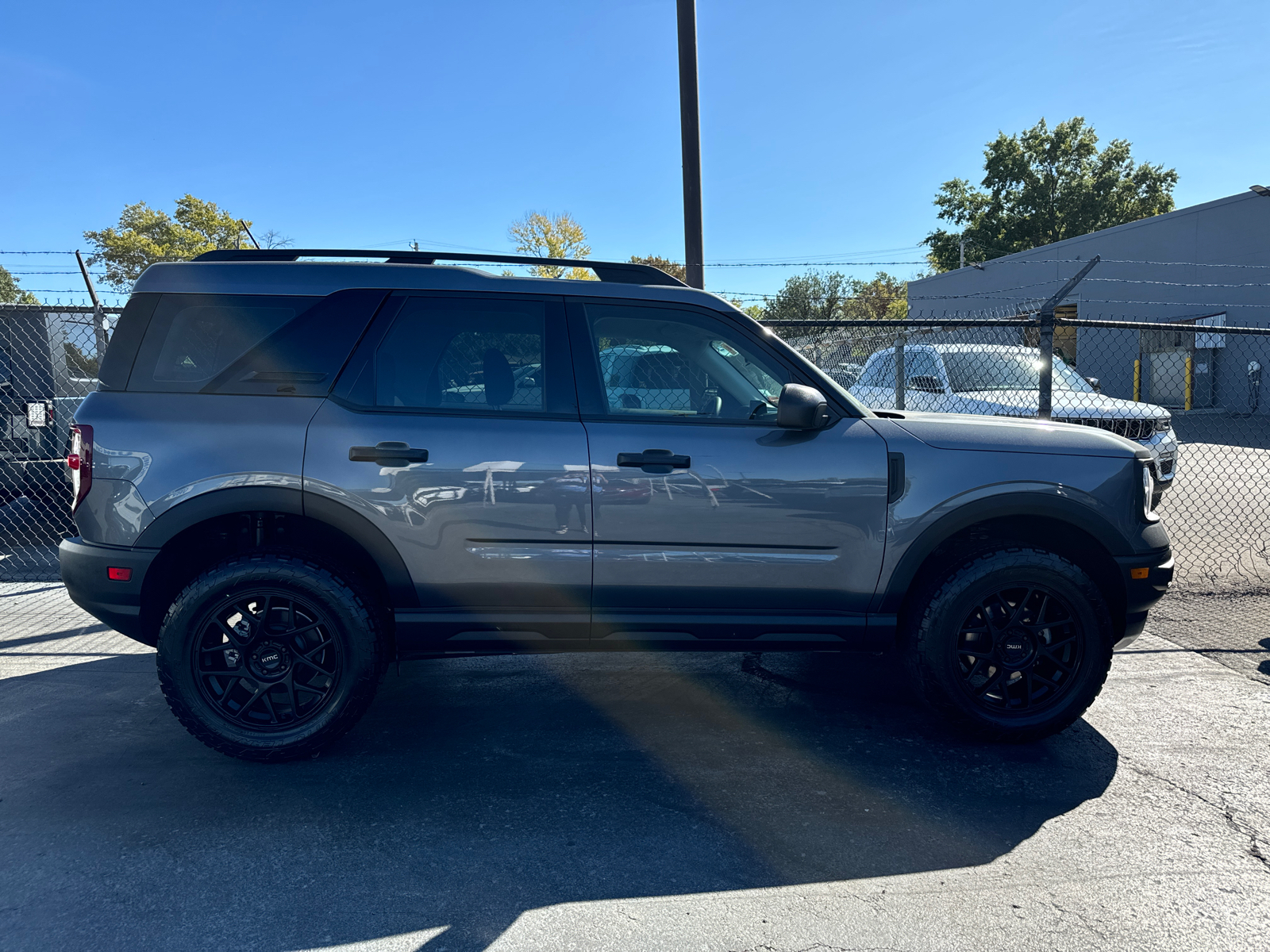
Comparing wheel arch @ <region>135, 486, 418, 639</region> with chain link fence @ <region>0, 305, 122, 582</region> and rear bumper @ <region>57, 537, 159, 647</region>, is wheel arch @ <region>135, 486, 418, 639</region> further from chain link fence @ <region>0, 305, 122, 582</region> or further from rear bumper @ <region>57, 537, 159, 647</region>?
chain link fence @ <region>0, 305, 122, 582</region>

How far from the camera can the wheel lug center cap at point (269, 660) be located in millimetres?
3385

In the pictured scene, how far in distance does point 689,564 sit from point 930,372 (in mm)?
6990

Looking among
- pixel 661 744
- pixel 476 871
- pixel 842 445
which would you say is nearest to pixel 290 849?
pixel 476 871

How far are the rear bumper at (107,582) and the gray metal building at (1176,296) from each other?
21.3 meters

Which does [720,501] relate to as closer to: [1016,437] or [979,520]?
[979,520]

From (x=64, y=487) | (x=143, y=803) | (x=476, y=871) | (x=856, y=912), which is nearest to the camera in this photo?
(x=856, y=912)

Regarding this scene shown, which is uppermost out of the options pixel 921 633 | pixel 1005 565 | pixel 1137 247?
pixel 1137 247

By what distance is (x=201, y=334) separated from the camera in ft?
11.2

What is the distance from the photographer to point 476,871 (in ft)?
8.75

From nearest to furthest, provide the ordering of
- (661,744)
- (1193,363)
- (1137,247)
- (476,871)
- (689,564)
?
(476,871)
(689,564)
(661,744)
(1193,363)
(1137,247)

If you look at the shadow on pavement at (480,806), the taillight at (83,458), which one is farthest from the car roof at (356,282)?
the shadow on pavement at (480,806)

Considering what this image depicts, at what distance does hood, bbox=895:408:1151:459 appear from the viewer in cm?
349

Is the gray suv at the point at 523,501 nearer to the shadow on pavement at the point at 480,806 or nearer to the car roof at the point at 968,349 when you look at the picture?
the shadow on pavement at the point at 480,806

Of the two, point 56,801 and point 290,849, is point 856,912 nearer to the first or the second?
point 290,849
